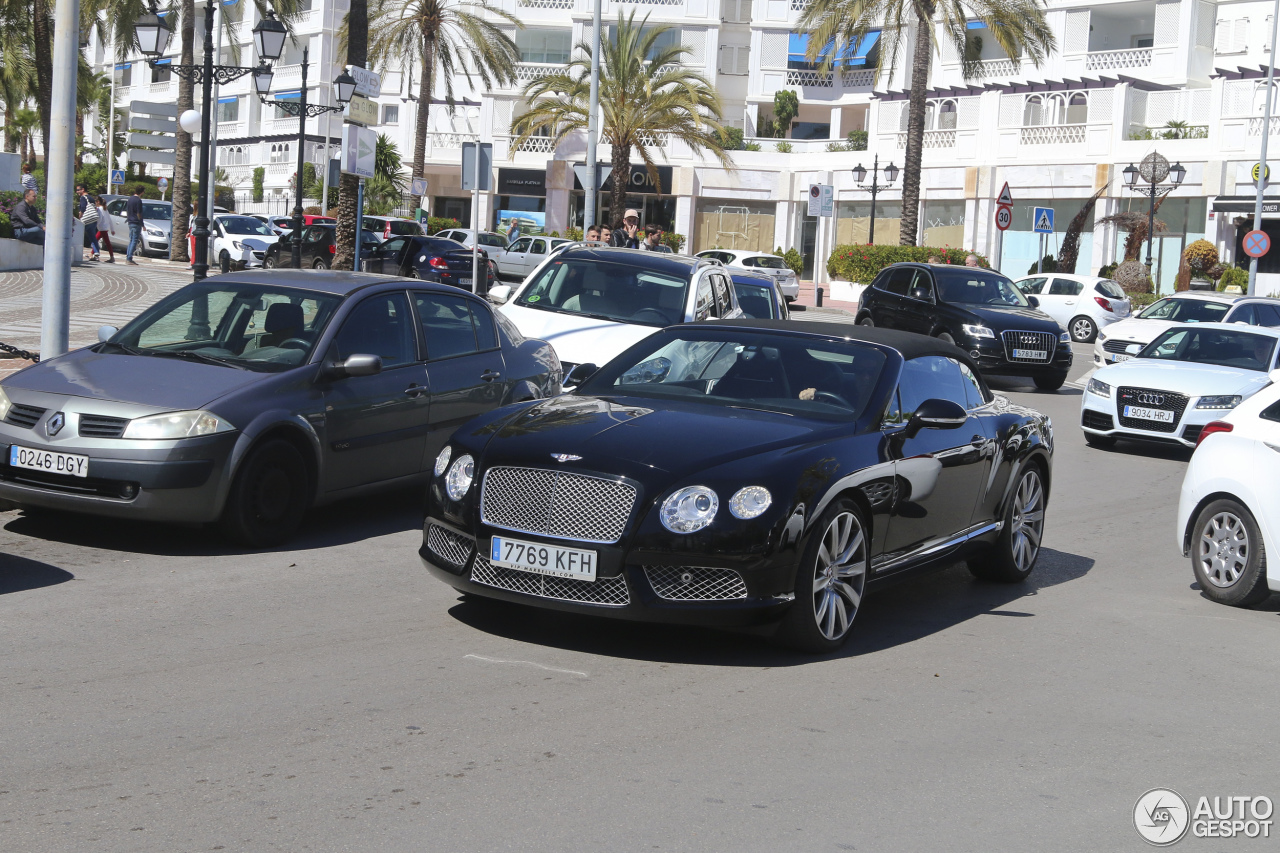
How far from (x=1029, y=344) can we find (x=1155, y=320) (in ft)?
7.88

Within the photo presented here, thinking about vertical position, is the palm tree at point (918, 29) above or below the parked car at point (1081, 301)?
above

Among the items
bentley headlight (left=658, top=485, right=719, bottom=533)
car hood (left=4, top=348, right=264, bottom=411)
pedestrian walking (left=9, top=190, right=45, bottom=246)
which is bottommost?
bentley headlight (left=658, top=485, right=719, bottom=533)

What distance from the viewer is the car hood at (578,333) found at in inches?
511

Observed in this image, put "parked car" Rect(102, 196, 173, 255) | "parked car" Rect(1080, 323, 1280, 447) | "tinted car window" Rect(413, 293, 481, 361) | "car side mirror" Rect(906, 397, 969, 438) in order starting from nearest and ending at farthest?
"car side mirror" Rect(906, 397, 969, 438) → "tinted car window" Rect(413, 293, 481, 361) → "parked car" Rect(1080, 323, 1280, 447) → "parked car" Rect(102, 196, 173, 255)

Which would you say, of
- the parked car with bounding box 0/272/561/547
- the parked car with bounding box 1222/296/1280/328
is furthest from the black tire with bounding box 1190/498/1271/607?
the parked car with bounding box 1222/296/1280/328

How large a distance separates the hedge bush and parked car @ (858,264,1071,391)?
678 inches

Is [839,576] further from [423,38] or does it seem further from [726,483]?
[423,38]

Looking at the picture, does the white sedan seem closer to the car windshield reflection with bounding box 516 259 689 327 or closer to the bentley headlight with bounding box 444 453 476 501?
the bentley headlight with bounding box 444 453 476 501

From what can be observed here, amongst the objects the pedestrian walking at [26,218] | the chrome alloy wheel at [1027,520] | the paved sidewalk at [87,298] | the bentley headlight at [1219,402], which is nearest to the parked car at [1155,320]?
the bentley headlight at [1219,402]

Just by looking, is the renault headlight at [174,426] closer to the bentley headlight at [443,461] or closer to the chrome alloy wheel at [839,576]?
the bentley headlight at [443,461]

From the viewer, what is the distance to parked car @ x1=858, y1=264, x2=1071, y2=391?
21672 millimetres

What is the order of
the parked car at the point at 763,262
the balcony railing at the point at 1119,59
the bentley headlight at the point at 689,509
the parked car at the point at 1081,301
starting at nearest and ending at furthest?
the bentley headlight at the point at 689,509 → the parked car at the point at 1081,301 → the parked car at the point at 763,262 → the balcony railing at the point at 1119,59

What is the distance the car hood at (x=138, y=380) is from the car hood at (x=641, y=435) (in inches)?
85.8

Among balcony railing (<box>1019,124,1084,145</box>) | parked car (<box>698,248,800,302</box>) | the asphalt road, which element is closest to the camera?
the asphalt road
